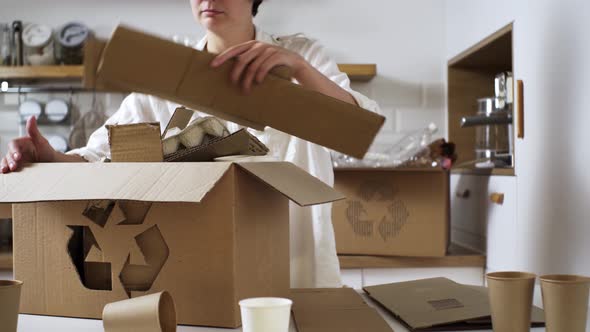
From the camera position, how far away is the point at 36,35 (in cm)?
292

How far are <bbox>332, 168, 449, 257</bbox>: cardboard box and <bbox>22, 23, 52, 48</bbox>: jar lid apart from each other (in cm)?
133

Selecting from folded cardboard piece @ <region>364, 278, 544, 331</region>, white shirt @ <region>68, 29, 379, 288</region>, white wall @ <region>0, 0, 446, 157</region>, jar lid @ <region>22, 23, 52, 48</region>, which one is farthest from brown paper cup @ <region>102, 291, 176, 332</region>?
jar lid @ <region>22, 23, 52, 48</region>

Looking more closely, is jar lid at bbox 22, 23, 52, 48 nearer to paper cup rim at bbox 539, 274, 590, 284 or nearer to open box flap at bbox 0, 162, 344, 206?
open box flap at bbox 0, 162, 344, 206

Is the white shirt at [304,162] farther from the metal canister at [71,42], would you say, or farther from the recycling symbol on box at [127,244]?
the metal canister at [71,42]

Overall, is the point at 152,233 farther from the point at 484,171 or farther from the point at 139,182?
the point at 484,171

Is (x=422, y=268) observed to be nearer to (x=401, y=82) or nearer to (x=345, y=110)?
(x=401, y=82)

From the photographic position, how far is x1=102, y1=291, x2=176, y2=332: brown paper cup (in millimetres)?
818

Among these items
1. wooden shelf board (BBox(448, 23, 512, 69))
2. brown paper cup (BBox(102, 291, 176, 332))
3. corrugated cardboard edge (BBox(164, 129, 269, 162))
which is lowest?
brown paper cup (BBox(102, 291, 176, 332))

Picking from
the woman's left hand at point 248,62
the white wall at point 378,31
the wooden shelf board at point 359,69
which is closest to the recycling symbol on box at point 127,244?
the woman's left hand at point 248,62

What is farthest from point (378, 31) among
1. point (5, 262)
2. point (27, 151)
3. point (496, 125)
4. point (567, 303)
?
point (567, 303)

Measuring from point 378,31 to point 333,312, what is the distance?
6.69ft

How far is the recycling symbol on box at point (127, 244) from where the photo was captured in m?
1.00

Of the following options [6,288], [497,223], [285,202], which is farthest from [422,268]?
[6,288]

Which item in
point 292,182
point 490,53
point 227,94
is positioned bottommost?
point 292,182
